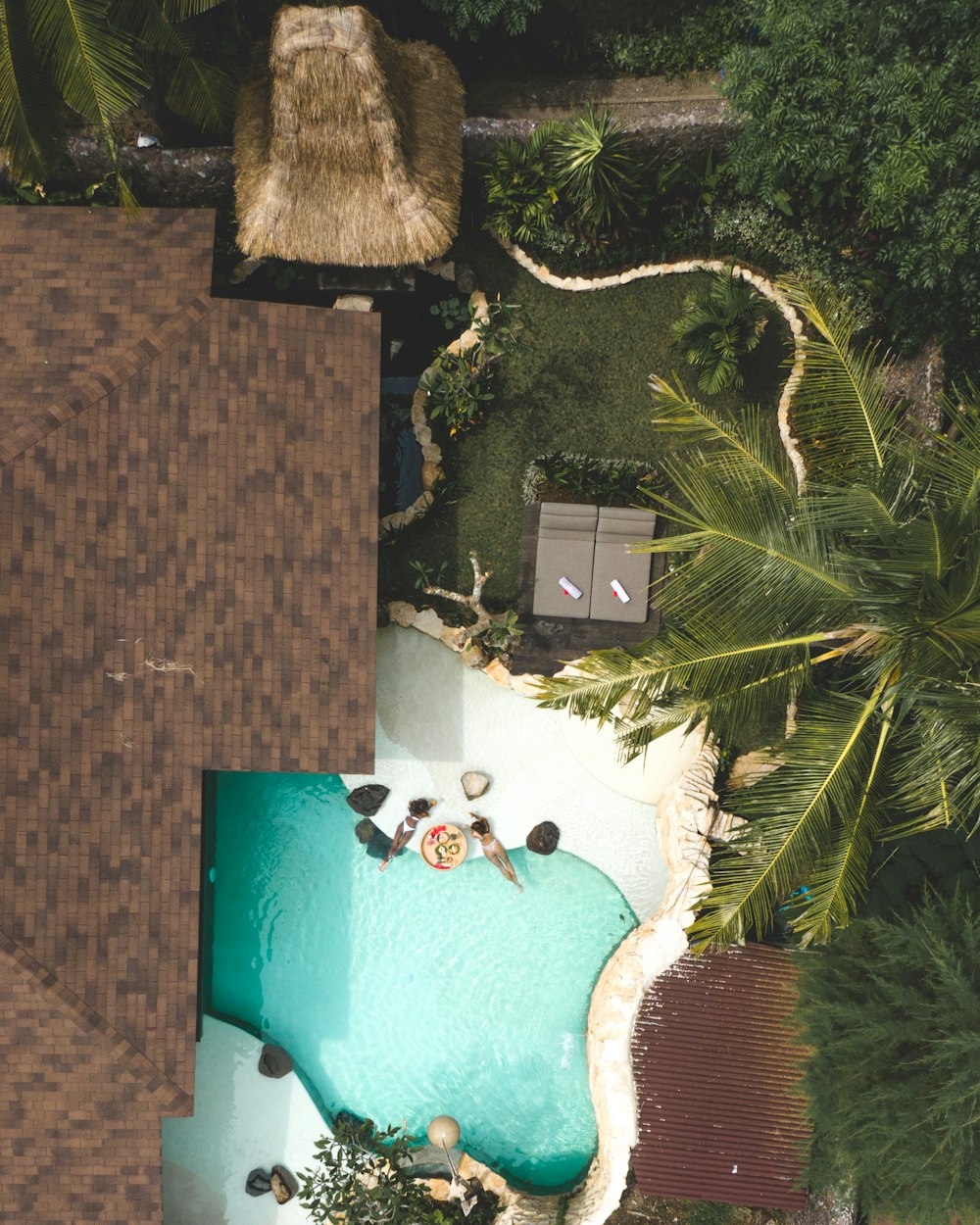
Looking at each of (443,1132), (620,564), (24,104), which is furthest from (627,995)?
(24,104)

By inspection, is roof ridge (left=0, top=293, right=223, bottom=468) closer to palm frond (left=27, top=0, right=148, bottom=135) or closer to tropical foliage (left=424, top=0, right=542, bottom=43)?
palm frond (left=27, top=0, right=148, bottom=135)

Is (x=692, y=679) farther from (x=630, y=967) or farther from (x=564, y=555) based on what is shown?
(x=630, y=967)

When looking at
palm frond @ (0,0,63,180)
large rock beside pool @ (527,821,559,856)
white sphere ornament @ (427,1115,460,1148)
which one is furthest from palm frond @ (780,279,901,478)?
white sphere ornament @ (427,1115,460,1148)

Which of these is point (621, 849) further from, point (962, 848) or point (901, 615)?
point (901, 615)

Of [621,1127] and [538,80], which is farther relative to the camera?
[538,80]

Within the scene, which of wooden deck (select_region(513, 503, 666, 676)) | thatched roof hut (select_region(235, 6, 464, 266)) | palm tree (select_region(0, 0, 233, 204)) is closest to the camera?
palm tree (select_region(0, 0, 233, 204))

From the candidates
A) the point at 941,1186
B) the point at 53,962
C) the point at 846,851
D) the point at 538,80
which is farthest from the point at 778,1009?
the point at 538,80
